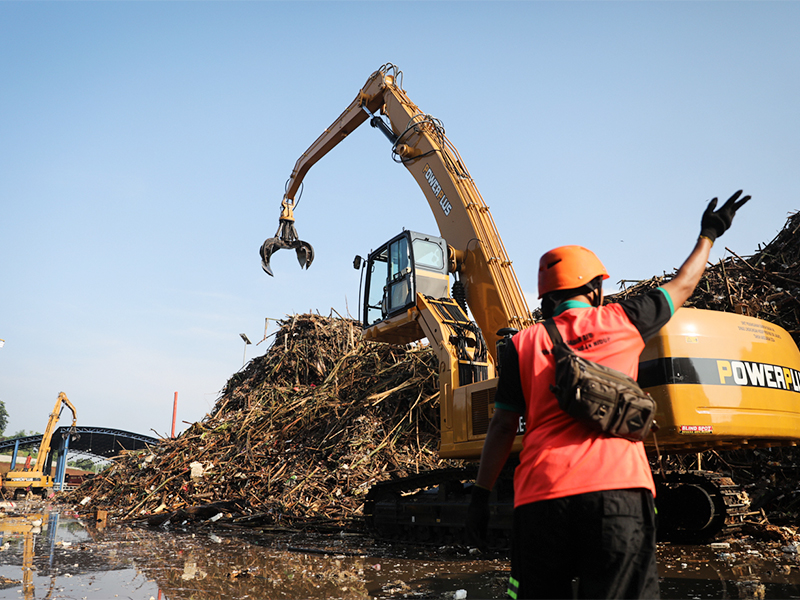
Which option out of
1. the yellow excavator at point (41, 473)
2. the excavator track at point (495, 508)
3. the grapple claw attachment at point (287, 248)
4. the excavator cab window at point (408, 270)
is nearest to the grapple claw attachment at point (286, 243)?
the grapple claw attachment at point (287, 248)

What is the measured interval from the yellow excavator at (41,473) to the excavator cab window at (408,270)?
23.5 meters

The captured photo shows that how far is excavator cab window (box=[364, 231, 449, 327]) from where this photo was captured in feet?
27.0

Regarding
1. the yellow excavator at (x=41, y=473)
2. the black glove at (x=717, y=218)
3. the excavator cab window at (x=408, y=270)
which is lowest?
the yellow excavator at (x=41, y=473)

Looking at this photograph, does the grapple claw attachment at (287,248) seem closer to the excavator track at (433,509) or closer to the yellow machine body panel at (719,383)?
the excavator track at (433,509)

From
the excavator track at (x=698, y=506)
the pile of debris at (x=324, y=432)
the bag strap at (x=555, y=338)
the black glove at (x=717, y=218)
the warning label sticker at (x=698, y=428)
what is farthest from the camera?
the pile of debris at (x=324, y=432)

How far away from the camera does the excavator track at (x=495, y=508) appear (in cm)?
669

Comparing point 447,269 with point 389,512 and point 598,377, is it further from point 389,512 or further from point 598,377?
point 598,377

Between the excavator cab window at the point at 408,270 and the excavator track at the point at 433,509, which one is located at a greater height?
the excavator cab window at the point at 408,270

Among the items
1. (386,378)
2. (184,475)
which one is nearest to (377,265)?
(386,378)

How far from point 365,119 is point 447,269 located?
402 cm

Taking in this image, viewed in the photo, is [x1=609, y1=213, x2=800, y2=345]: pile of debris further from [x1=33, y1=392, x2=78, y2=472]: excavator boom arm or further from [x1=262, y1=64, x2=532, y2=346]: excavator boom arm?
[x1=33, y1=392, x2=78, y2=472]: excavator boom arm

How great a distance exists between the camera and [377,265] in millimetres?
9133

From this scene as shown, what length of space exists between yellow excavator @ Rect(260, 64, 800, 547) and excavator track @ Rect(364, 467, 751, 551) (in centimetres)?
1

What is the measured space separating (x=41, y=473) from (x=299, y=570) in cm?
2535
